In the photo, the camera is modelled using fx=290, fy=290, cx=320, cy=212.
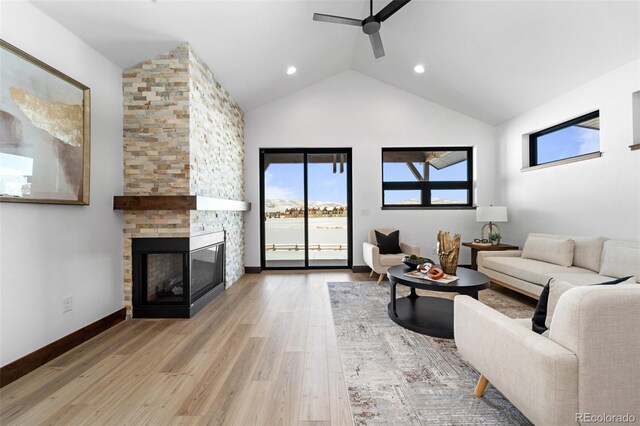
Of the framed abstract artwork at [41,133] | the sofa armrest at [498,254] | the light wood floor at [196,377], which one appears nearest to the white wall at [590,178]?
the sofa armrest at [498,254]

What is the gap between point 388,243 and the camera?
4.88m

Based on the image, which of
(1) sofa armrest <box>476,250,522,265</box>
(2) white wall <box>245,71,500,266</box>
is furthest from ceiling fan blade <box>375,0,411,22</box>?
(1) sofa armrest <box>476,250,522,265</box>

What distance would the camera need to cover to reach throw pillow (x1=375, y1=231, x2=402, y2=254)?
4855 millimetres

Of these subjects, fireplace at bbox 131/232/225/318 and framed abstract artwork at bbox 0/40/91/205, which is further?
fireplace at bbox 131/232/225/318

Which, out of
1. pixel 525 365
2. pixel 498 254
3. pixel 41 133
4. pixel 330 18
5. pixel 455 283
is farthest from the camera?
pixel 498 254

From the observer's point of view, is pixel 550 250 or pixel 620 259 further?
pixel 550 250

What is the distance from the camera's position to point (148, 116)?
3.06 metres

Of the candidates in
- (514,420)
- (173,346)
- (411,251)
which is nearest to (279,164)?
(411,251)

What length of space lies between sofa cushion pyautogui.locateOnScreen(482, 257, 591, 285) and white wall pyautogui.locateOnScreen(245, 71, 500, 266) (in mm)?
1450

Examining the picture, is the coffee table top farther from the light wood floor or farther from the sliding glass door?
the sliding glass door

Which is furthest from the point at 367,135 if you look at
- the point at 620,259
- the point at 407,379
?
the point at 407,379

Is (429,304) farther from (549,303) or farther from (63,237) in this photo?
(63,237)

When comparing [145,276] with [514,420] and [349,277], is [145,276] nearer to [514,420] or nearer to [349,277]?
[349,277]

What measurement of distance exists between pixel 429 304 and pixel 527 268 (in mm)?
1266
